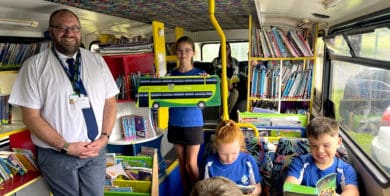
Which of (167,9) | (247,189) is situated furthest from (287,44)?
(247,189)

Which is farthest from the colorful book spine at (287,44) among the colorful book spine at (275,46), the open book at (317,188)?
the open book at (317,188)

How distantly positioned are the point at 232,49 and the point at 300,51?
3088mm

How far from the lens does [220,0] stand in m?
3.13

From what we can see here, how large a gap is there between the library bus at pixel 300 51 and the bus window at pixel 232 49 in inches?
69.9

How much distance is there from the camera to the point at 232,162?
7.47ft

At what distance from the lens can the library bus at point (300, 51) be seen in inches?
90.5

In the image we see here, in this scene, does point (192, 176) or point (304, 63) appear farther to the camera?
point (304, 63)

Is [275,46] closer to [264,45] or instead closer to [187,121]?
[264,45]

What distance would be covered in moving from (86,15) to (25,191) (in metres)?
1.98

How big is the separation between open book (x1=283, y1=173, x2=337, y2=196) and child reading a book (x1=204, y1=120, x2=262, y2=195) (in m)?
0.54

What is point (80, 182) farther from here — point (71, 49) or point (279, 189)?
point (279, 189)

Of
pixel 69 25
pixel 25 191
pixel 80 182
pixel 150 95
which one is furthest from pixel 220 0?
pixel 25 191

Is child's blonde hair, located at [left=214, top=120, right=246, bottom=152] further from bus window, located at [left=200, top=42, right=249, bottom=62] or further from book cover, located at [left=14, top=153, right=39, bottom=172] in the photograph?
bus window, located at [left=200, top=42, right=249, bottom=62]

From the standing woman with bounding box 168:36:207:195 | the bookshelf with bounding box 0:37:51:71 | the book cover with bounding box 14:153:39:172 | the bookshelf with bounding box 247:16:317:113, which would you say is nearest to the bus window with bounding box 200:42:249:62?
the bookshelf with bounding box 247:16:317:113
